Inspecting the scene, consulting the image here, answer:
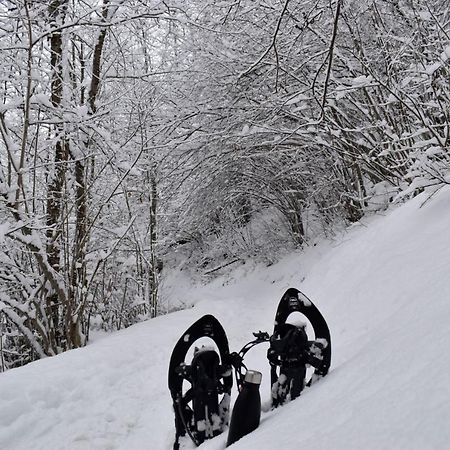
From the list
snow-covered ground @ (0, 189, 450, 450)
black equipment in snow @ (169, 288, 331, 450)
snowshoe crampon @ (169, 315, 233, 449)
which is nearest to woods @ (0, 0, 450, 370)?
snow-covered ground @ (0, 189, 450, 450)

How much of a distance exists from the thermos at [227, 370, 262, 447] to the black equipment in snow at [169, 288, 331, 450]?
0.11 meters

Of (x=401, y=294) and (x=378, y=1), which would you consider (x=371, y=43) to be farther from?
(x=401, y=294)

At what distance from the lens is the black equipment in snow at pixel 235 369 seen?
189 centimetres

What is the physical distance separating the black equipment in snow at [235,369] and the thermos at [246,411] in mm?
113

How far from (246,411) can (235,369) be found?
0.99ft

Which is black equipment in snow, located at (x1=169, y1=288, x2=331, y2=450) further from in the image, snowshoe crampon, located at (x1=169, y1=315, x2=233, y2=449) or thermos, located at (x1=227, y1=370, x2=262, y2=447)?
thermos, located at (x1=227, y1=370, x2=262, y2=447)

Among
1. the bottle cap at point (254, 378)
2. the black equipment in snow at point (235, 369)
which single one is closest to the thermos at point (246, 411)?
the bottle cap at point (254, 378)

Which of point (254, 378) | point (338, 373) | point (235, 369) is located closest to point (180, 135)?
point (235, 369)

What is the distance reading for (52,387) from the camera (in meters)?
2.77

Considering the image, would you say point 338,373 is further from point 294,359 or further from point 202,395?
point 202,395

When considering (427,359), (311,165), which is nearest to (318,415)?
(427,359)

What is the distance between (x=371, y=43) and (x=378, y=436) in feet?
17.3

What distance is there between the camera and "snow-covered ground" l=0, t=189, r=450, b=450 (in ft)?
2.84

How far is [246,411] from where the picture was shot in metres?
1.67
